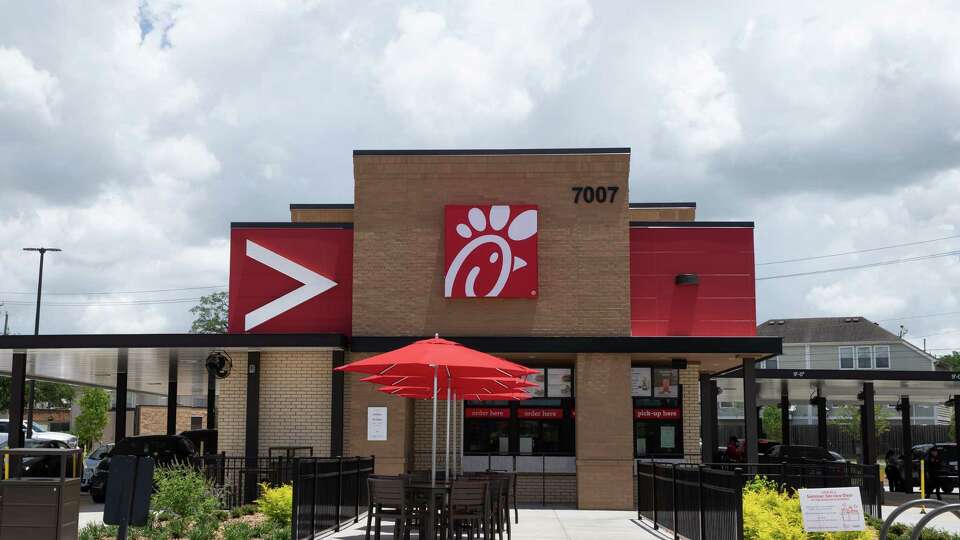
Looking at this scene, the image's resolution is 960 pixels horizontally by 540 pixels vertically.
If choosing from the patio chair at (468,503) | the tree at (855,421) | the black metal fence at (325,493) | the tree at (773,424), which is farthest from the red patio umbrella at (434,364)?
the tree at (773,424)

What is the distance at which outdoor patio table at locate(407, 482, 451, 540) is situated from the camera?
41.5 ft

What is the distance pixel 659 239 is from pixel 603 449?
189 inches

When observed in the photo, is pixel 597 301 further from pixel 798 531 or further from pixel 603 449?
pixel 798 531

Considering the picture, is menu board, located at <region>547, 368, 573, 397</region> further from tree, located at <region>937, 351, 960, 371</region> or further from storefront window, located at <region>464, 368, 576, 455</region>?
tree, located at <region>937, 351, 960, 371</region>

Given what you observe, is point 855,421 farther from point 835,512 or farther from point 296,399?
point 835,512

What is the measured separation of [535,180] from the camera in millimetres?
20766

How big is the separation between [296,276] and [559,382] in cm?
628

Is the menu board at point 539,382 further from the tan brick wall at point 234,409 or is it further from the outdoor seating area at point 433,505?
the outdoor seating area at point 433,505

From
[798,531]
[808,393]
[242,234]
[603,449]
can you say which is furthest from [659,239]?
[808,393]

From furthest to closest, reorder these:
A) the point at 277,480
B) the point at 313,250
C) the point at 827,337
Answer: the point at 827,337, the point at 313,250, the point at 277,480

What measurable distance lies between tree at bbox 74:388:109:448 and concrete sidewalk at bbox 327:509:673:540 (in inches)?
1375

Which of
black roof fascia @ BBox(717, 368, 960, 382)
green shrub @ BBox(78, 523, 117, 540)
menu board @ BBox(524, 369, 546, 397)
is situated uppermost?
black roof fascia @ BBox(717, 368, 960, 382)

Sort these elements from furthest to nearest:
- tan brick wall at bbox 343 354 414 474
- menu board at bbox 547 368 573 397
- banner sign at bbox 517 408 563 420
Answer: menu board at bbox 547 368 573 397 < banner sign at bbox 517 408 563 420 < tan brick wall at bbox 343 354 414 474

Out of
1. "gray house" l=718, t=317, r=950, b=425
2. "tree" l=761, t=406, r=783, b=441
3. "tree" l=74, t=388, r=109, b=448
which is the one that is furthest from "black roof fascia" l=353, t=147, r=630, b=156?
"gray house" l=718, t=317, r=950, b=425
